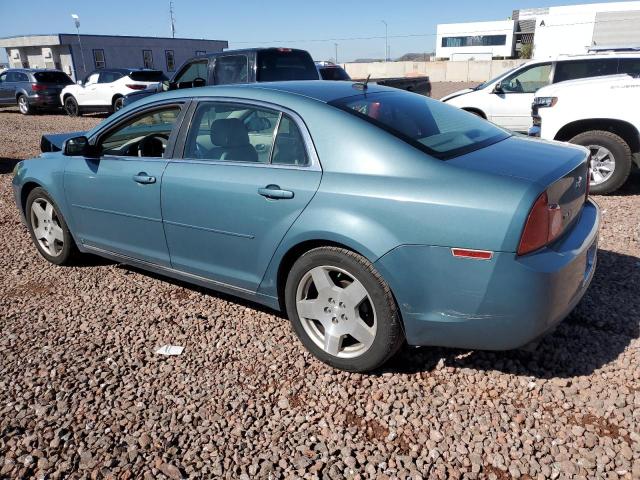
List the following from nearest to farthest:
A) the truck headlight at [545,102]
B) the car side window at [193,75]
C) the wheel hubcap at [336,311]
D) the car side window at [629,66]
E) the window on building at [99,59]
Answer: the wheel hubcap at [336,311], the truck headlight at [545,102], the car side window at [629,66], the car side window at [193,75], the window on building at [99,59]

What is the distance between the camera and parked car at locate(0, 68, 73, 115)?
61.5 ft

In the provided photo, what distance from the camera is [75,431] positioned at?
2697mm

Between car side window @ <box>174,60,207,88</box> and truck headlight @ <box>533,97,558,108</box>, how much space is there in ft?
20.6

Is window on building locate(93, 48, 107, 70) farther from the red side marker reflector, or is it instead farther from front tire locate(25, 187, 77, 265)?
the red side marker reflector

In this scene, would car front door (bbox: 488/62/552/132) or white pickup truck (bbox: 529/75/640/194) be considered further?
car front door (bbox: 488/62/552/132)

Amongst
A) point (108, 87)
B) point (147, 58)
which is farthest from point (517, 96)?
point (147, 58)

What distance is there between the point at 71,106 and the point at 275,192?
17563 mm

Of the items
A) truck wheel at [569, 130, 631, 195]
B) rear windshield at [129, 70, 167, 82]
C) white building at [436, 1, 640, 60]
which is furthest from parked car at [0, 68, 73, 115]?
white building at [436, 1, 640, 60]

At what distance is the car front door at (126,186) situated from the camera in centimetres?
374

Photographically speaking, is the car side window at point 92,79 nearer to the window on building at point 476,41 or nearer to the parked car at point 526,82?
the parked car at point 526,82

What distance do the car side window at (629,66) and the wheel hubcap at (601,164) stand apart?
266 centimetres

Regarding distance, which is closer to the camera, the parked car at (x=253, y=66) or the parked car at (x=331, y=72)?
the parked car at (x=253, y=66)

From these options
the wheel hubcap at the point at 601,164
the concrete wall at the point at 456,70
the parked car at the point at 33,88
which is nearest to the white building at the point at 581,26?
the concrete wall at the point at 456,70

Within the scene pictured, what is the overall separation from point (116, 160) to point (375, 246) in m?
2.33
